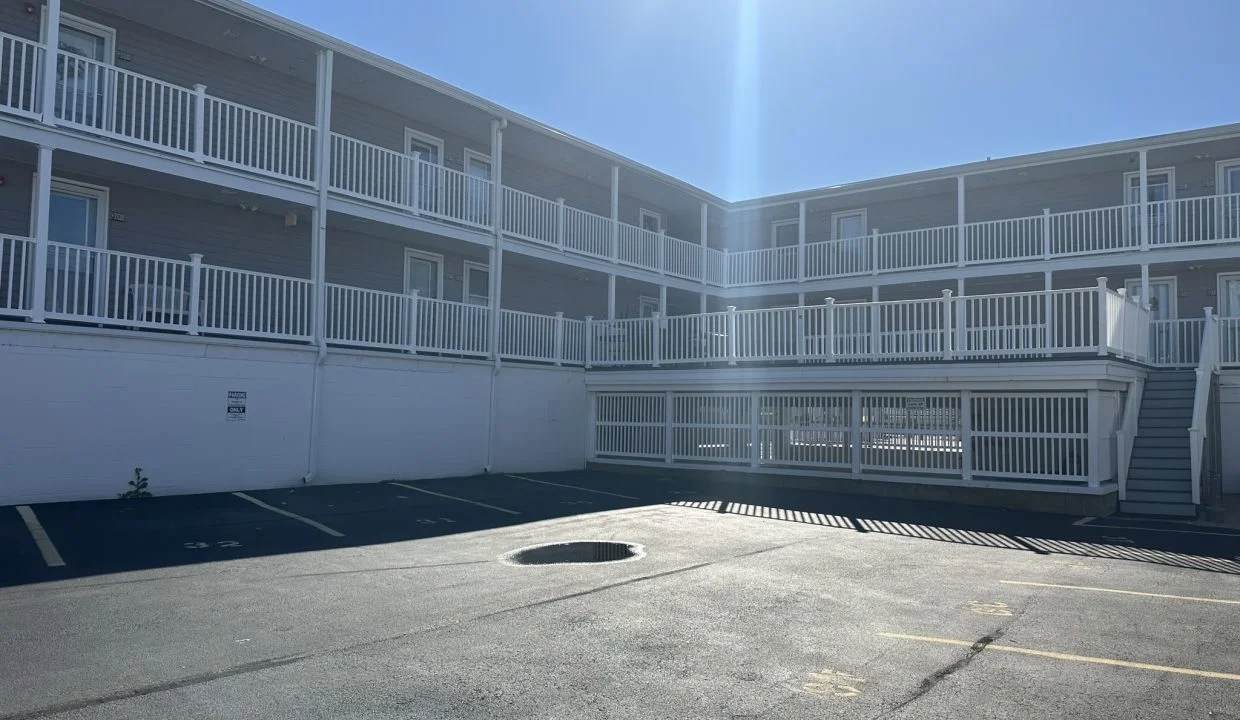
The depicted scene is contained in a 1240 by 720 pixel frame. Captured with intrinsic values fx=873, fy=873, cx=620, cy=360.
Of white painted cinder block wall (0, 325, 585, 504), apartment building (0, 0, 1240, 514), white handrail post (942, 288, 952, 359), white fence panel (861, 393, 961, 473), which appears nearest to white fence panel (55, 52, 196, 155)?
apartment building (0, 0, 1240, 514)

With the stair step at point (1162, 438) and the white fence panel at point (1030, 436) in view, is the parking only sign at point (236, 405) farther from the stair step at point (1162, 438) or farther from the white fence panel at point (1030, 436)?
the stair step at point (1162, 438)

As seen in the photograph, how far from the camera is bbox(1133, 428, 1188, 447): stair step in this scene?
15.7 meters

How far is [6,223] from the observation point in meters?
13.8

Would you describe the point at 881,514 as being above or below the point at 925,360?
below

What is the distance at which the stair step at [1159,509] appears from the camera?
46.1 feet

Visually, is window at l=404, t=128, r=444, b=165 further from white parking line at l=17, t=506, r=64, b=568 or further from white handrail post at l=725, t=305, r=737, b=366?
white parking line at l=17, t=506, r=64, b=568

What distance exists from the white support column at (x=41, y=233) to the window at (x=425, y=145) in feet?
26.3

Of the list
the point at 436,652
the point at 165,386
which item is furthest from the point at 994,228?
the point at 436,652

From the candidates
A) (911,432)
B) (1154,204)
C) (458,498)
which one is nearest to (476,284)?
(458,498)

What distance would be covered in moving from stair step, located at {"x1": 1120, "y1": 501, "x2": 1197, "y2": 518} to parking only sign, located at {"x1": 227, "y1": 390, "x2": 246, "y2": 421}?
582 inches

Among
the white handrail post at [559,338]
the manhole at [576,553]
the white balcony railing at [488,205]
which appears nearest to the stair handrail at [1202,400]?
the white balcony railing at [488,205]

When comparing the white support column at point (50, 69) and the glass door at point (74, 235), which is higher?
the white support column at point (50, 69)

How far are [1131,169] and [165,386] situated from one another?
900 inches

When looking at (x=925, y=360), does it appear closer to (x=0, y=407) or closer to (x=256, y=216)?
(x=256, y=216)
